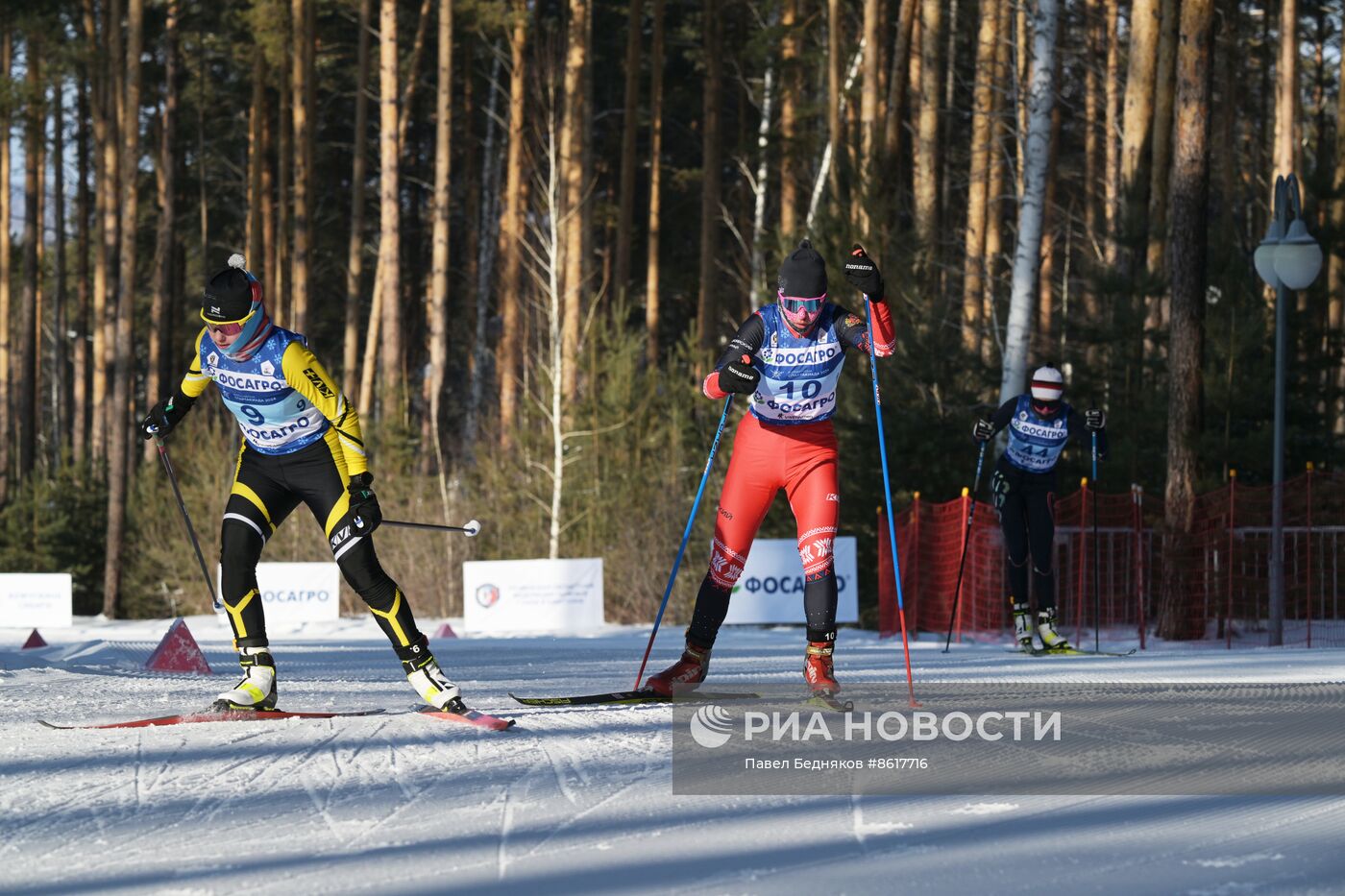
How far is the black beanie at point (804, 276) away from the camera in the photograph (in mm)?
7637

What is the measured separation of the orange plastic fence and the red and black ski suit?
24.0ft

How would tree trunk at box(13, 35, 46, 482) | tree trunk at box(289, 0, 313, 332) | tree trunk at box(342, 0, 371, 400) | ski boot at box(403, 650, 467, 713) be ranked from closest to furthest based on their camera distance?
ski boot at box(403, 650, 467, 713) < tree trunk at box(289, 0, 313, 332) < tree trunk at box(342, 0, 371, 400) < tree trunk at box(13, 35, 46, 482)

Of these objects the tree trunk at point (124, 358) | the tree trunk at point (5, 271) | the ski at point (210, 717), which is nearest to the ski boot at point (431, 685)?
the ski at point (210, 717)

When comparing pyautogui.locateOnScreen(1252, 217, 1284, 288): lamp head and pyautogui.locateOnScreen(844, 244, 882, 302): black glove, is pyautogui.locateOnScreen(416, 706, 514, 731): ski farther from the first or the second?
pyautogui.locateOnScreen(1252, 217, 1284, 288): lamp head

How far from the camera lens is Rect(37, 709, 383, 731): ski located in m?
6.86

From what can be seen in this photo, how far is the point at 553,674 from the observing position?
35.1 feet

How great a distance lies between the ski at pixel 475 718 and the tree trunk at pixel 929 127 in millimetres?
18170

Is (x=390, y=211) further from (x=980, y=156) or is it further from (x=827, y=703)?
(x=827, y=703)

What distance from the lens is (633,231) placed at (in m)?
42.0

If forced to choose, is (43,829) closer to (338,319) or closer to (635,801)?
(635,801)

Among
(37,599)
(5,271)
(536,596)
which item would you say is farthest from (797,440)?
(5,271)

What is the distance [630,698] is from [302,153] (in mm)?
29409

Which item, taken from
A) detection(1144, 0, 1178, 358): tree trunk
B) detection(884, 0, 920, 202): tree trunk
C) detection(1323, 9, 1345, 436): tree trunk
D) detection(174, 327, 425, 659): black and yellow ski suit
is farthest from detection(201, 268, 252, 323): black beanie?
detection(884, 0, 920, 202): tree trunk

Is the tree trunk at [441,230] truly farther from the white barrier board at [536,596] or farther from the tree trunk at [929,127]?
the white barrier board at [536,596]
